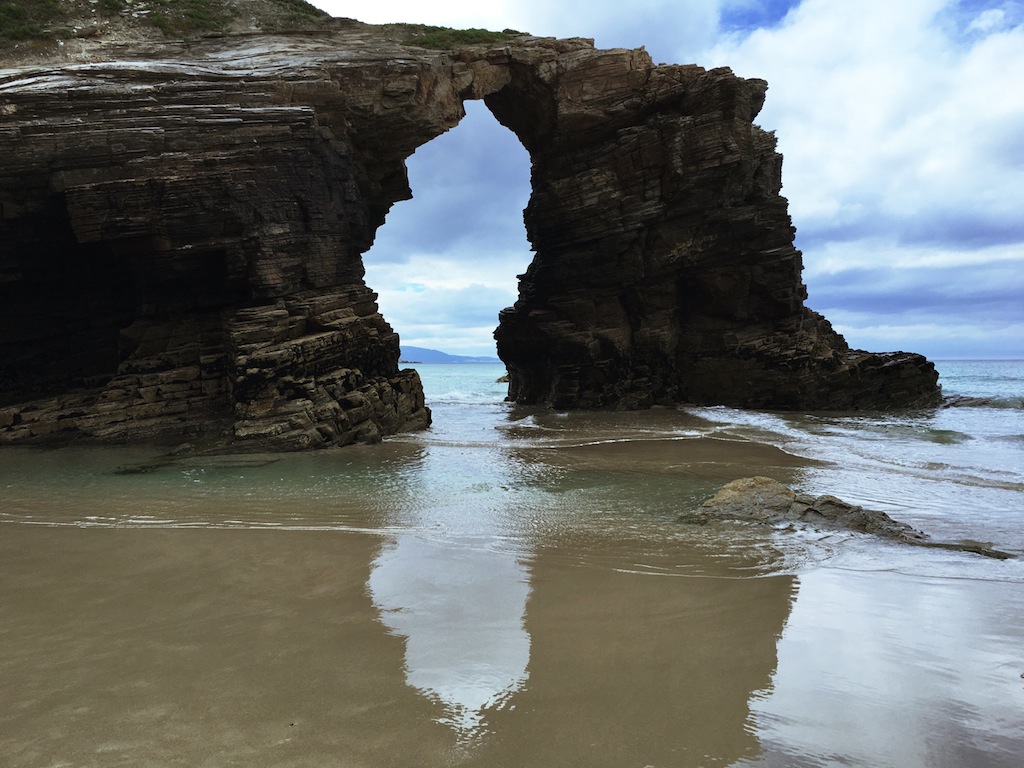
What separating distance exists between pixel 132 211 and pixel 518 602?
14.3m

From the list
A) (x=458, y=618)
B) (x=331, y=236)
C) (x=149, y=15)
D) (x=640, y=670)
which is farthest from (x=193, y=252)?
(x=640, y=670)

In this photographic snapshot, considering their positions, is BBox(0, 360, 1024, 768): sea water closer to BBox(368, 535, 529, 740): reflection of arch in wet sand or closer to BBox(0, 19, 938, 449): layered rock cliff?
BBox(368, 535, 529, 740): reflection of arch in wet sand

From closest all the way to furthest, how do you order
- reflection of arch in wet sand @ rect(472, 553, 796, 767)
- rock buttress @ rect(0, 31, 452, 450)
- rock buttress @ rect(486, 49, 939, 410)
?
reflection of arch in wet sand @ rect(472, 553, 796, 767) → rock buttress @ rect(0, 31, 452, 450) → rock buttress @ rect(486, 49, 939, 410)

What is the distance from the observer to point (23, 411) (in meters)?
15.3

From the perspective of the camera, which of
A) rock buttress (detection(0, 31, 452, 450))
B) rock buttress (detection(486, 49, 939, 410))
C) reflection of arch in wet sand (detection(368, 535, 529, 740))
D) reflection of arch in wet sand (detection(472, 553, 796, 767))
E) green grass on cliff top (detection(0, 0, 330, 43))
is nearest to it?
reflection of arch in wet sand (detection(472, 553, 796, 767))

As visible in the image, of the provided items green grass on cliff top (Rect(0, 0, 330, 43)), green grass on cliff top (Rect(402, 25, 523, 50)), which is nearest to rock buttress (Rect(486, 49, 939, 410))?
green grass on cliff top (Rect(402, 25, 523, 50))

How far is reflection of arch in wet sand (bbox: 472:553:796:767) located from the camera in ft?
9.25

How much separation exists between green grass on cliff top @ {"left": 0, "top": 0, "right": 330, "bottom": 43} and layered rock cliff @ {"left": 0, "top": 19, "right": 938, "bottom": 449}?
70.5 inches

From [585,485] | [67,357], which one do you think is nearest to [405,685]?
[585,485]

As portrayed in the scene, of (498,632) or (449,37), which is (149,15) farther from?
(498,632)

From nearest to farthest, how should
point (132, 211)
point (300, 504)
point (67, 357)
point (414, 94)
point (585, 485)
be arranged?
A: point (300, 504) < point (585, 485) < point (132, 211) < point (67, 357) < point (414, 94)

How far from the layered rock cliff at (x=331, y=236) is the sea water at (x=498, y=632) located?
755 centimetres

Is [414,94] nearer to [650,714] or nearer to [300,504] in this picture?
[300,504]

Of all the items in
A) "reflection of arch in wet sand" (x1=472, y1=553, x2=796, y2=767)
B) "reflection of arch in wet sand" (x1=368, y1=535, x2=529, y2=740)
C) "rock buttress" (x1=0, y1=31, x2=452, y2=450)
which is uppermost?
"rock buttress" (x1=0, y1=31, x2=452, y2=450)
